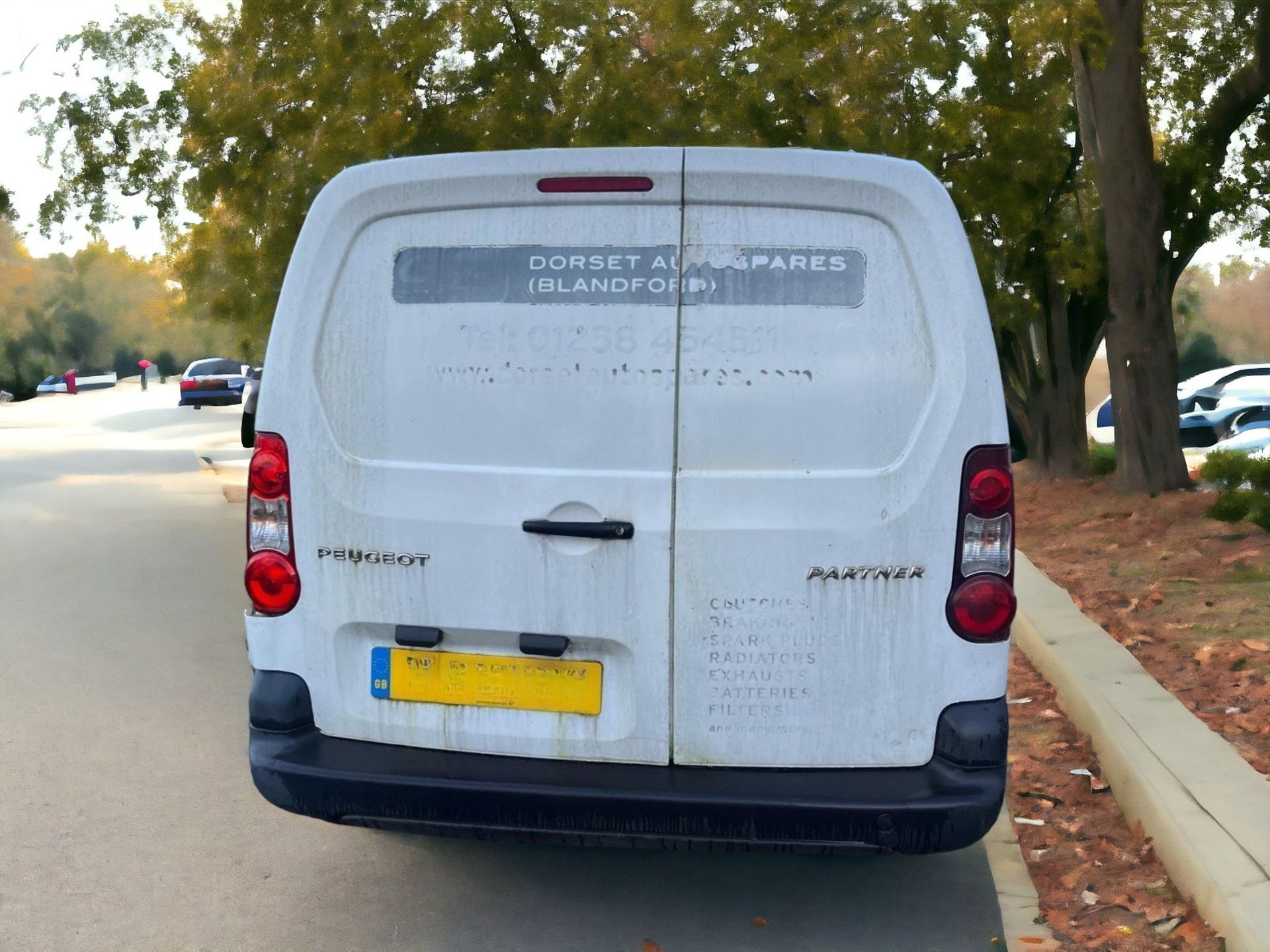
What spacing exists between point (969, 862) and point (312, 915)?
2.08 metres

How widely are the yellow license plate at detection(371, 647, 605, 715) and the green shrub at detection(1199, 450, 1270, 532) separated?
862 centimetres

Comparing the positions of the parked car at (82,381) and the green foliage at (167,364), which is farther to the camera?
the green foliage at (167,364)

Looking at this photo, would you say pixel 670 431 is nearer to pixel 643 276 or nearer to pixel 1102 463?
pixel 643 276

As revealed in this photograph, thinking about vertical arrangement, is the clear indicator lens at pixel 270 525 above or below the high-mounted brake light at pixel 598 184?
below

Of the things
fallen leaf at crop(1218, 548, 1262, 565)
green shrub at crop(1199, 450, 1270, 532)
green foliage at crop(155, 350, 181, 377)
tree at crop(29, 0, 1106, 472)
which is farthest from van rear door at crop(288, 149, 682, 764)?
green foliage at crop(155, 350, 181, 377)

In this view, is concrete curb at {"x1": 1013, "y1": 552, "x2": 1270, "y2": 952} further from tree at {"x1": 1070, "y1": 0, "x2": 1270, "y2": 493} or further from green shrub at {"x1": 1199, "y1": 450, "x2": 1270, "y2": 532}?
tree at {"x1": 1070, "y1": 0, "x2": 1270, "y2": 493}

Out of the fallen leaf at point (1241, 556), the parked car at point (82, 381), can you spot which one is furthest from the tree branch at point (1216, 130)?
the parked car at point (82, 381)

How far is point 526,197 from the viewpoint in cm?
397

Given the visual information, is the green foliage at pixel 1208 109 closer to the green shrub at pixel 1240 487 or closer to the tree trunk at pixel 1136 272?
the tree trunk at pixel 1136 272

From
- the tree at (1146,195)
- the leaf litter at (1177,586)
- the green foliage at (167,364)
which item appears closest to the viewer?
the leaf litter at (1177,586)

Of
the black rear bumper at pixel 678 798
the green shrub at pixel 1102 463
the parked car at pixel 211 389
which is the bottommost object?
the parked car at pixel 211 389

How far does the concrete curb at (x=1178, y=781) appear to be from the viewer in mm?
4207

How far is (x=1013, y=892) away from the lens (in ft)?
15.4

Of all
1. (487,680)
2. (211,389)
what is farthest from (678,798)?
(211,389)
